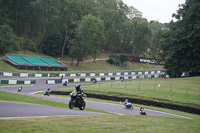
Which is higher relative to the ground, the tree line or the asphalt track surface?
the tree line

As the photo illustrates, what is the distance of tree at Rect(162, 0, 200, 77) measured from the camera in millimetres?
→ 49188

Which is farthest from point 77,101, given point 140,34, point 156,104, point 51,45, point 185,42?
point 140,34

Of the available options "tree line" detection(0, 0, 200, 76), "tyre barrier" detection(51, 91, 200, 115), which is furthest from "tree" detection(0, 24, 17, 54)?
"tyre barrier" detection(51, 91, 200, 115)

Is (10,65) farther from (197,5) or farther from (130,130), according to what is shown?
(130,130)

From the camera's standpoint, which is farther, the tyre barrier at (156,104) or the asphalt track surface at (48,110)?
the tyre barrier at (156,104)

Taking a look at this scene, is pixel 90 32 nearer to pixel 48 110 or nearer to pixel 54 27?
pixel 54 27

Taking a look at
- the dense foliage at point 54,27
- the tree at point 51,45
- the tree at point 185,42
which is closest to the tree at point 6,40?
the dense foliage at point 54,27

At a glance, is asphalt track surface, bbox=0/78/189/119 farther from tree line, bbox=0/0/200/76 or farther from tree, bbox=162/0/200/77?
tree line, bbox=0/0/200/76

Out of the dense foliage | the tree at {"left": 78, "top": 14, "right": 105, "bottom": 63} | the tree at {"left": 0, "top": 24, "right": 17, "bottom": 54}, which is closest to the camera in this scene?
the tree at {"left": 0, "top": 24, "right": 17, "bottom": 54}

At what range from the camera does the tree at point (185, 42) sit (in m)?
49.2

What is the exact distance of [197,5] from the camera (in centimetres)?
4859

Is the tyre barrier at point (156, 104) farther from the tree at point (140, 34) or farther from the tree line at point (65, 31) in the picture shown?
the tree at point (140, 34)

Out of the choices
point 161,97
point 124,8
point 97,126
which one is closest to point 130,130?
point 97,126

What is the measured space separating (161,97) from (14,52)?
1949 inches
